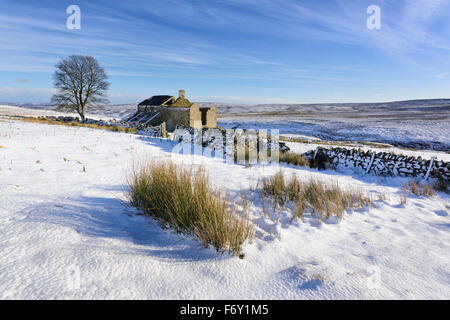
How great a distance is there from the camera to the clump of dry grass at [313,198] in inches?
167

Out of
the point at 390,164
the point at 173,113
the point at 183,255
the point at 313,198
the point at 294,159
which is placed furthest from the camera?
the point at 173,113

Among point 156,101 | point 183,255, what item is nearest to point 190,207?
point 183,255

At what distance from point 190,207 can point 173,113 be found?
26.6m

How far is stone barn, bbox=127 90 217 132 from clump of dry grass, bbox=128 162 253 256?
22766 mm

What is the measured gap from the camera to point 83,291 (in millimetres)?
1710

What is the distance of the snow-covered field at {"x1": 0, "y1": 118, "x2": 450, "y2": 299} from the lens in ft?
6.14

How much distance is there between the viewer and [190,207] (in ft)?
10.0

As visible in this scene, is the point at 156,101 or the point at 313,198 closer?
the point at 313,198

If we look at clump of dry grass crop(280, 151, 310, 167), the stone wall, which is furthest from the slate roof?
the stone wall

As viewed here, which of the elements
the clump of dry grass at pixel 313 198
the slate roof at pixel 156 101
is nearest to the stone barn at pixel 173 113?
the slate roof at pixel 156 101

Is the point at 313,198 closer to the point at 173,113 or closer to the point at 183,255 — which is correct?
the point at 183,255

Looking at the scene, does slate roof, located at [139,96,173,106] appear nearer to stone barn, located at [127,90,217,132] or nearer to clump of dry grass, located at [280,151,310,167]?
stone barn, located at [127,90,217,132]

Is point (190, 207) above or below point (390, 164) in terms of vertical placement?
above
